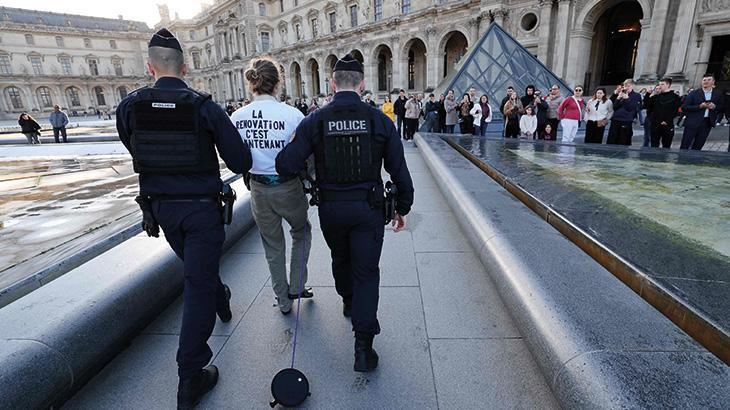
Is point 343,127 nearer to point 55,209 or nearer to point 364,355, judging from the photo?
point 364,355

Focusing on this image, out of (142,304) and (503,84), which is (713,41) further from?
(142,304)

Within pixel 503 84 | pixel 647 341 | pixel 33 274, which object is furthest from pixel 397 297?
pixel 503 84

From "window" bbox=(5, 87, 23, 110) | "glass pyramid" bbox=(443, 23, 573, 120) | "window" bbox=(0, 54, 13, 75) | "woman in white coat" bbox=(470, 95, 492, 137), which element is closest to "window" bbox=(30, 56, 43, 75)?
"window" bbox=(0, 54, 13, 75)

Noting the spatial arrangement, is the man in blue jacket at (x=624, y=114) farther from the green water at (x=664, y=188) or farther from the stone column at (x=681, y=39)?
the stone column at (x=681, y=39)

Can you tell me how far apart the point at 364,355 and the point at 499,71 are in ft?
49.7

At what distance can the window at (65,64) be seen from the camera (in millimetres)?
60594

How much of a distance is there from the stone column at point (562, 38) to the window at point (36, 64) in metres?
77.3

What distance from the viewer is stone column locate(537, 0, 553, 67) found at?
2062 centimetres

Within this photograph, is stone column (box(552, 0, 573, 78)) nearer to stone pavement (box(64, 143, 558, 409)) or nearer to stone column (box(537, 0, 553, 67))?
stone column (box(537, 0, 553, 67))

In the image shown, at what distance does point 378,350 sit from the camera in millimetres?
2273

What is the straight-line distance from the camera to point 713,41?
54.4 feet

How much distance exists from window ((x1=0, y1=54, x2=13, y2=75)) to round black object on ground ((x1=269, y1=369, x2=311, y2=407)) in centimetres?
8207

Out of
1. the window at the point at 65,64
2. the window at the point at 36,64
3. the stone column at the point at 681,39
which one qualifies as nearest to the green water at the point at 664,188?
the stone column at the point at 681,39

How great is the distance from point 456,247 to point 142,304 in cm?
285
